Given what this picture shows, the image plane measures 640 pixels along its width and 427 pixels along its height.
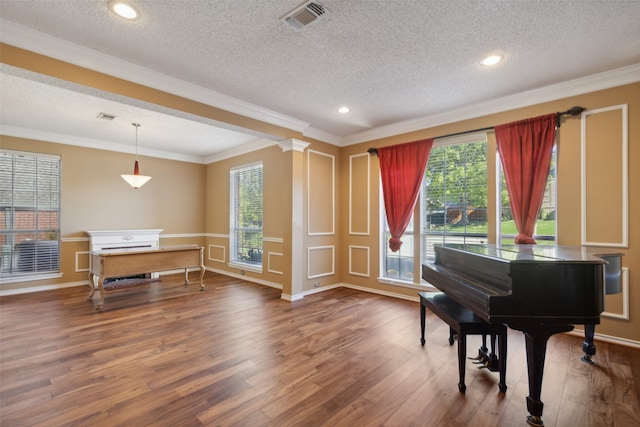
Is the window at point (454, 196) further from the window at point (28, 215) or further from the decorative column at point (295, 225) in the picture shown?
the window at point (28, 215)

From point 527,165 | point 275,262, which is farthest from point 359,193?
point 527,165

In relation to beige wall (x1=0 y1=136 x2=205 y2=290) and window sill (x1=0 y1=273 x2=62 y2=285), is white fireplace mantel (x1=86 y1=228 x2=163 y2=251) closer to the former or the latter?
beige wall (x1=0 y1=136 x2=205 y2=290)

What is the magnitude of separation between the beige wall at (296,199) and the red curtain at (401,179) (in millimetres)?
209

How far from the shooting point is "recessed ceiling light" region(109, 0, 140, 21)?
1987mm

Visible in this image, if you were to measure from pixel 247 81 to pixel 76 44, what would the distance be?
1469 mm

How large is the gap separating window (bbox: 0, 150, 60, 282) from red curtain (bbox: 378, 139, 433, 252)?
5833 mm

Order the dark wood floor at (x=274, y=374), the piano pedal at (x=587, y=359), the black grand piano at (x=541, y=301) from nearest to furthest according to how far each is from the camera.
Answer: the black grand piano at (x=541, y=301), the dark wood floor at (x=274, y=374), the piano pedal at (x=587, y=359)

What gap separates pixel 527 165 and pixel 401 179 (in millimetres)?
1607

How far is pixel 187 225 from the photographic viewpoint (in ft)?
22.4

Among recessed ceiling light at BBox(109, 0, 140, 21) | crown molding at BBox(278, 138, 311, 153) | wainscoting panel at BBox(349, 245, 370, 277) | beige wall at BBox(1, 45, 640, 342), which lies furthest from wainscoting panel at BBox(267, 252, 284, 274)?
recessed ceiling light at BBox(109, 0, 140, 21)

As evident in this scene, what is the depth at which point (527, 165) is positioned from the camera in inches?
131

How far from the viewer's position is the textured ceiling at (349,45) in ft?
6.75

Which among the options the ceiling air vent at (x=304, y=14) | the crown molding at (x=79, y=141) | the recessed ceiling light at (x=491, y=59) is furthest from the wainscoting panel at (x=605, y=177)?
the crown molding at (x=79, y=141)

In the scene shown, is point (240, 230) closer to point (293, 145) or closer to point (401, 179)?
point (293, 145)
